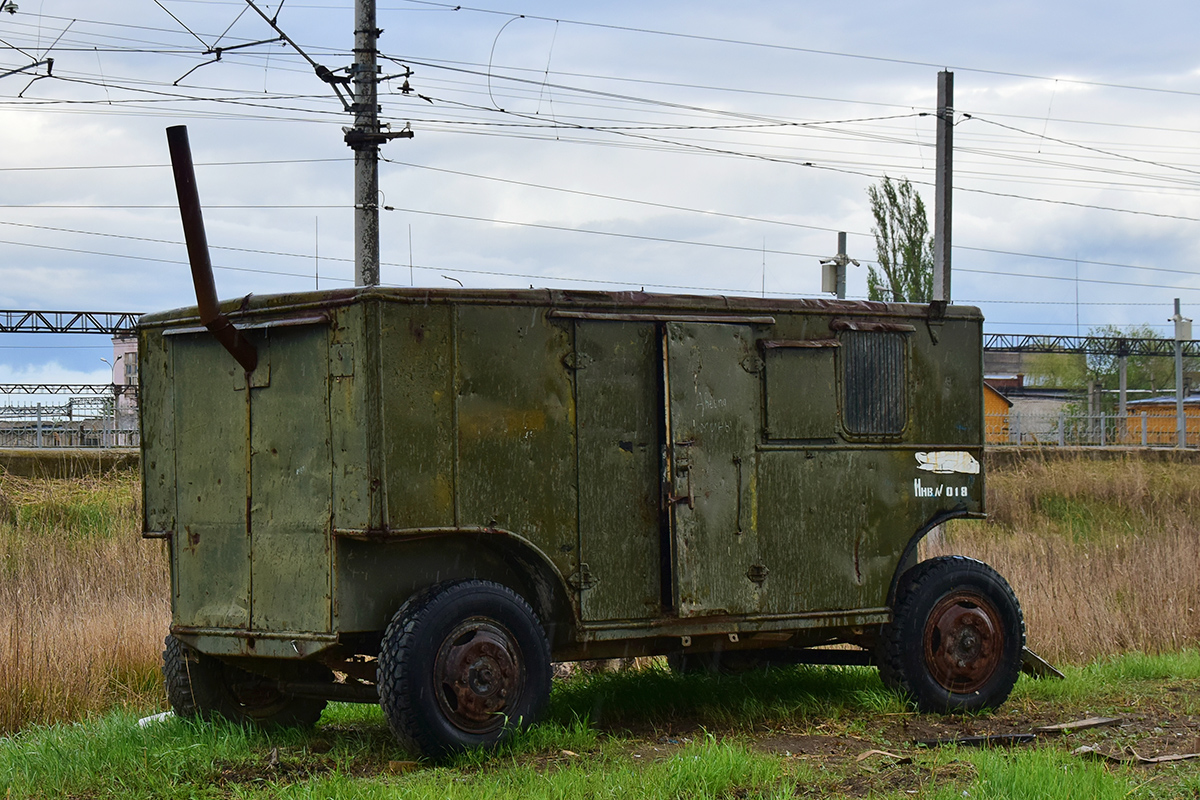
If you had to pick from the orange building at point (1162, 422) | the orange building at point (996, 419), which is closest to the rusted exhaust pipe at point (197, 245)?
the orange building at point (996, 419)

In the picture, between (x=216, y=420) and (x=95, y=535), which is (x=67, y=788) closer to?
(x=216, y=420)

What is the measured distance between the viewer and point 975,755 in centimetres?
640

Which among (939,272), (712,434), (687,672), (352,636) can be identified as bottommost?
(687,672)

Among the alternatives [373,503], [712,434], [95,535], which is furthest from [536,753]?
[95,535]

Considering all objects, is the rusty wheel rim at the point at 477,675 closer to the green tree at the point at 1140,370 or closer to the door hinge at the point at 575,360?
the door hinge at the point at 575,360

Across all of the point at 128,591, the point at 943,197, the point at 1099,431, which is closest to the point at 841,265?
the point at 943,197

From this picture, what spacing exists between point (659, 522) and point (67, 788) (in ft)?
10.3

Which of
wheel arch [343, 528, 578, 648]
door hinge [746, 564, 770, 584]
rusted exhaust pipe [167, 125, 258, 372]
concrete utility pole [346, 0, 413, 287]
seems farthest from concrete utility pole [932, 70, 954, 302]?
rusted exhaust pipe [167, 125, 258, 372]

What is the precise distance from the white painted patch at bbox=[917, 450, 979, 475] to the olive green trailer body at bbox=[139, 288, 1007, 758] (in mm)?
25

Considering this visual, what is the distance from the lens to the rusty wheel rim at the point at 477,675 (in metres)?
6.36

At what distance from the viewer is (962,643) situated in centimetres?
805

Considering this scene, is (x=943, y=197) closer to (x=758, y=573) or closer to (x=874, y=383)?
(x=874, y=383)

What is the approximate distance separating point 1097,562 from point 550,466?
8971 millimetres

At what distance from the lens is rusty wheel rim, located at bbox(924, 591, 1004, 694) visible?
8.00 metres
